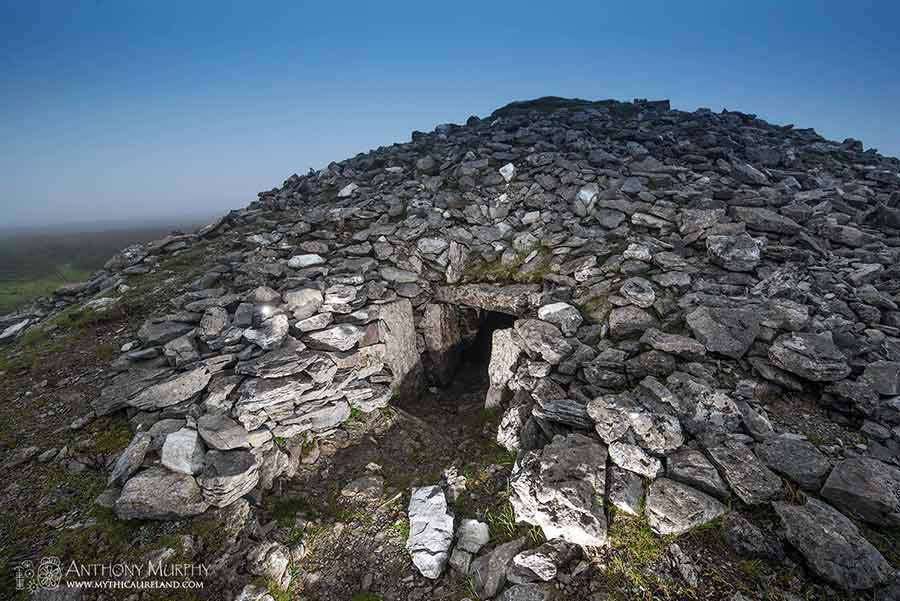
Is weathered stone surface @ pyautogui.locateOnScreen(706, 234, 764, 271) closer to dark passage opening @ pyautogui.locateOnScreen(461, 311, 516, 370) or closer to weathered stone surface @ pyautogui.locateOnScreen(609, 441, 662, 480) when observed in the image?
weathered stone surface @ pyautogui.locateOnScreen(609, 441, 662, 480)

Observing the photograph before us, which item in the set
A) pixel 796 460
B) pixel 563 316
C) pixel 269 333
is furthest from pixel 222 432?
pixel 796 460

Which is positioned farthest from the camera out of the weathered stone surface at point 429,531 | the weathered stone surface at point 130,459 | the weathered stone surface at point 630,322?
the weathered stone surface at point 630,322

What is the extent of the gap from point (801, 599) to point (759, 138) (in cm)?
1483

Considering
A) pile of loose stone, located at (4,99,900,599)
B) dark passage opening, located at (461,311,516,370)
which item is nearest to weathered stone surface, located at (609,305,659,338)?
pile of loose stone, located at (4,99,900,599)

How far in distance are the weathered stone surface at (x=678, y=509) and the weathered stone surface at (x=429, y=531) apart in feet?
8.01

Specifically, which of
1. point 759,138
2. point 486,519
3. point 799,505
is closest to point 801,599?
point 799,505

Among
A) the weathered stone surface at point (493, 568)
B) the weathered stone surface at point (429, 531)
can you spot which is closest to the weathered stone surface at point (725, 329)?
the weathered stone surface at point (493, 568)

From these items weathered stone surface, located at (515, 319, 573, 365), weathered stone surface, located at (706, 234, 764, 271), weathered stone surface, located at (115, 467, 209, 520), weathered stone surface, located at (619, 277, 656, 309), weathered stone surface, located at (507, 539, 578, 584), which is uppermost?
weathered stone surface, located at (706, 234, 764, 271)

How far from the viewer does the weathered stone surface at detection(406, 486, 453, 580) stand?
4.43 meters

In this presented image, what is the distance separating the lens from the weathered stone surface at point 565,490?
3883 mm

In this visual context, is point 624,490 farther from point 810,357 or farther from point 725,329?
point 810,357

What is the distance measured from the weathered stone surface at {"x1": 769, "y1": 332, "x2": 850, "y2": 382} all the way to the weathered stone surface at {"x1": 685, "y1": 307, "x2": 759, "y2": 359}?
1.03ft

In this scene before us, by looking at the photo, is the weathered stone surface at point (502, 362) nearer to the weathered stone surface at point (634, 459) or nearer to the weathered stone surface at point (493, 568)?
the weathered stone surface at point (634, 459)

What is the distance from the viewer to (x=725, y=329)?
204 inches
